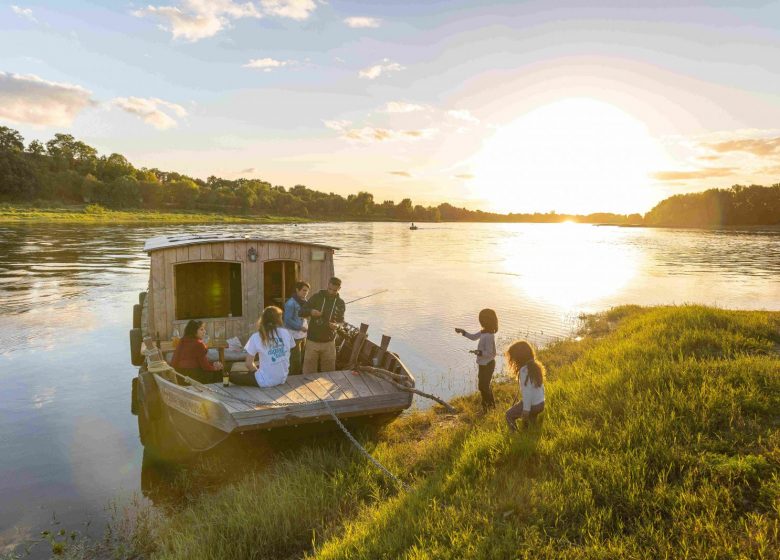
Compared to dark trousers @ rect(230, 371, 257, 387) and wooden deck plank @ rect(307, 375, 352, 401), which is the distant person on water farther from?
dark trousers @ rect(230, 371, 257, 387)

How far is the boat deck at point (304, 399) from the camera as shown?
7.24 metres

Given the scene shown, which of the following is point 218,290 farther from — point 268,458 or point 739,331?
point 739,331

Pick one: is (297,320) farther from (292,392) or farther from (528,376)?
(528,376)

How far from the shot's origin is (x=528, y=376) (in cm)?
682

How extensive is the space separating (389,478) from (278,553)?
198 cm

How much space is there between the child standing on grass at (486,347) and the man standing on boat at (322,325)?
2337 mm

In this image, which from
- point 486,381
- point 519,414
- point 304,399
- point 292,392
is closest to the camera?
point 519,414

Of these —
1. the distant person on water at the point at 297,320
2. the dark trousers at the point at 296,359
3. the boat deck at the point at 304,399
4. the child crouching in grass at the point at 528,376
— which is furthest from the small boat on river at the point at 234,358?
the child crouching in grass at the point at 528,376

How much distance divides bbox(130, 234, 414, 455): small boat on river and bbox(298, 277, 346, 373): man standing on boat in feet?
0.94

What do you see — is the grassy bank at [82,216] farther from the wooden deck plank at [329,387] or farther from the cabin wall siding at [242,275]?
the wooden deck plank at [329,387]

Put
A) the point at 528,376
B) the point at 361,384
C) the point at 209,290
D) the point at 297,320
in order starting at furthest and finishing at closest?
the point at 209,290 < the point at 297,320 < the point at 361,384 < the point at 528,376

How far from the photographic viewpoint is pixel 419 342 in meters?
16.9

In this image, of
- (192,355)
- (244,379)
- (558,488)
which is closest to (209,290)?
(192,355)

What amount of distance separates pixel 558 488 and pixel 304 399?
13.7ft
